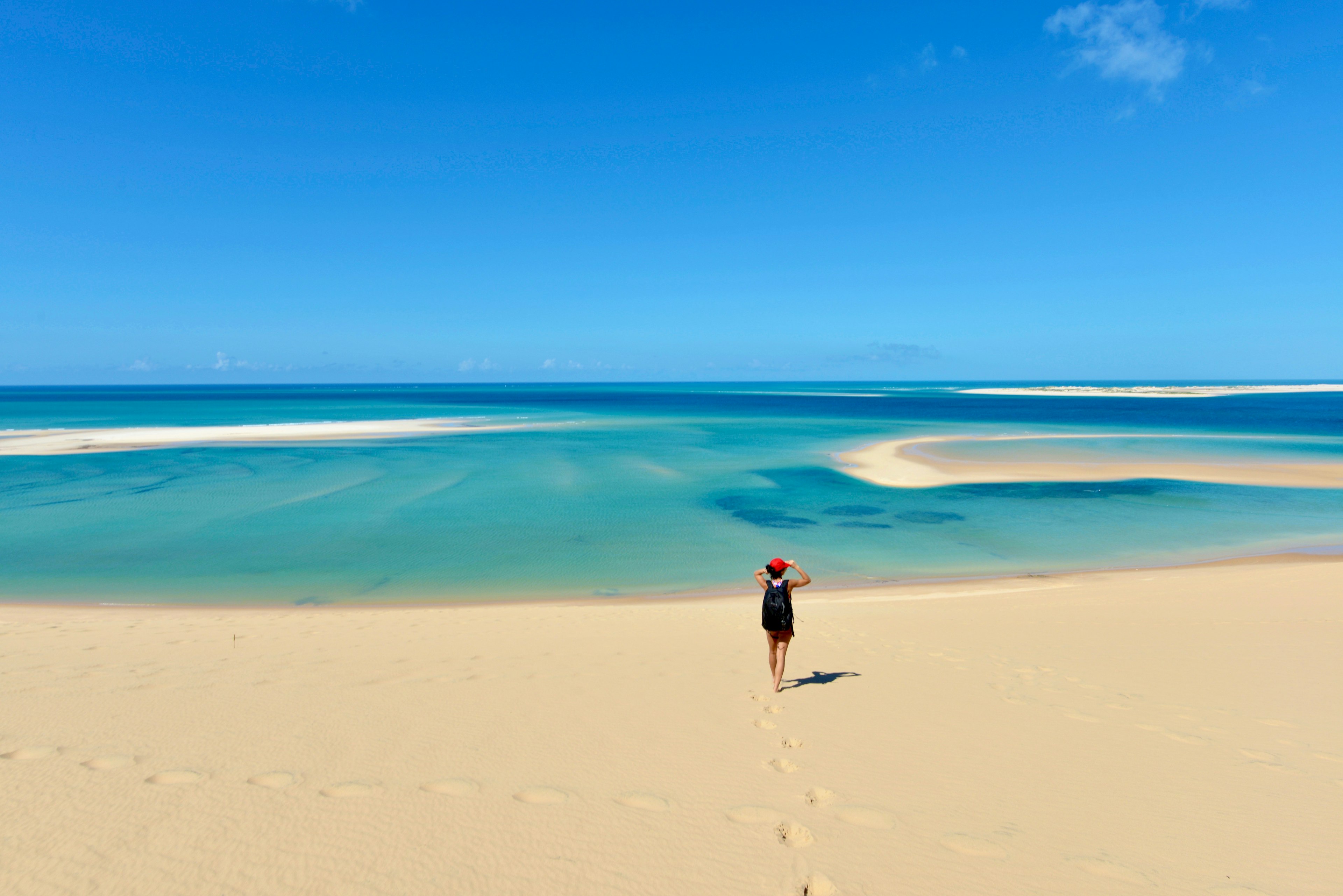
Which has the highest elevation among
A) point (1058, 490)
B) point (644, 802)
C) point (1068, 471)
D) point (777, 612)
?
point (777, 612)

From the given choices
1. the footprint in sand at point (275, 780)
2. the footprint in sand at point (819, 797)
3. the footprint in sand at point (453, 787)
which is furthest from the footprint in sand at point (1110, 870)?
the footprint in sand at point (275, 780)

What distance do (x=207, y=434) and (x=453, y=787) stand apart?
58481mm

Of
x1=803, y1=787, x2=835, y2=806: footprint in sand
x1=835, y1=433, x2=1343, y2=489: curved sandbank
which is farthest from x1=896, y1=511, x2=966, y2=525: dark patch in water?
x1=803, y1=787, x2=835, y2=806: footprint in sand

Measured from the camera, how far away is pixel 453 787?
529cm

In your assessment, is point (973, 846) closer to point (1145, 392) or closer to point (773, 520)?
point (773, 520)

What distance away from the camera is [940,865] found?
14.8ft

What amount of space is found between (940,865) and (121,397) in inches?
7973

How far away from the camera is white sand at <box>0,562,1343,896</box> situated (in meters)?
4.40

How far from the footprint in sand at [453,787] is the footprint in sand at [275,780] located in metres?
1.03

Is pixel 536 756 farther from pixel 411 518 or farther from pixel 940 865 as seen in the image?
pixel 411 518

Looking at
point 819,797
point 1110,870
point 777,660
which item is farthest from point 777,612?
point 1110,870

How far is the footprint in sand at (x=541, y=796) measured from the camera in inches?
202

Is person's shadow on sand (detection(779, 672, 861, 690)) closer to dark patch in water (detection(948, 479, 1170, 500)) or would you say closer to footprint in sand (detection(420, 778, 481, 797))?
footprint in sand (detection(420, 778, 481, 797))

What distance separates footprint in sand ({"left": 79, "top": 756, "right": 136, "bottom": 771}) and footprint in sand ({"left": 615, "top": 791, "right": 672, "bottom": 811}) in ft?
13.2
